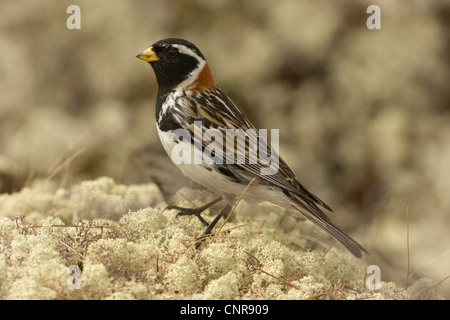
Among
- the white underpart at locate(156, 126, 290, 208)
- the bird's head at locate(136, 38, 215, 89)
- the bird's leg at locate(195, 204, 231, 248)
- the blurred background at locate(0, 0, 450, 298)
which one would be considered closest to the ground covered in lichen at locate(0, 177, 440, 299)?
the bird's leg at locate(195, 204, 231, 248)

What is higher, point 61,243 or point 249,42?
point 249,42

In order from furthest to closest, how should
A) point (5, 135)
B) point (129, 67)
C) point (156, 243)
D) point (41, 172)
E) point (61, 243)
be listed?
1. point (129, 67)
2. point (5, 135)
3. point (41, 172)
4. point (156, 243)
5. point (61, 243)

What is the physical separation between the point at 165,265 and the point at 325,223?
764 millimetres

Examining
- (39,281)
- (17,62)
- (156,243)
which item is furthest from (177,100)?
(17,62)

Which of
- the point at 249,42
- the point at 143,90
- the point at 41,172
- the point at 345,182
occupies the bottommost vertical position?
the point at 345,182

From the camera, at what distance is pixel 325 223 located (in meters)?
2.15

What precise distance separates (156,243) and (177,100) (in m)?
0.72

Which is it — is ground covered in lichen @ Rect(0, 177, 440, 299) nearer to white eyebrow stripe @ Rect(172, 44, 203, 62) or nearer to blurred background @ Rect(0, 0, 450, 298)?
white eyebrow stripe @ Rect(172, 44, 203, 62)

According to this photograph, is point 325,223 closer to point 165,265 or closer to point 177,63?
point 165,265

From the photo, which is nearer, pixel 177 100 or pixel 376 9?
pixel 177 100

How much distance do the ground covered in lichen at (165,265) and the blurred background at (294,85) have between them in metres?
1.99

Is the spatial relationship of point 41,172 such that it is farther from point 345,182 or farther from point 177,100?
point 345,182

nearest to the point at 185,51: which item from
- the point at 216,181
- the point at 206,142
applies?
the point at 206,142
